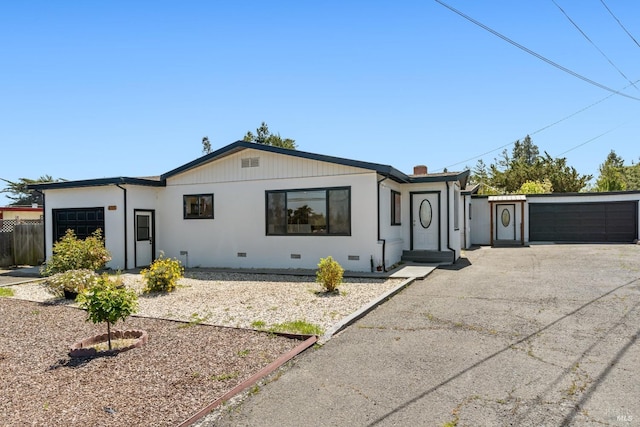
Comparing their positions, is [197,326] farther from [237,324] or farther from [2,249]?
[2,249]

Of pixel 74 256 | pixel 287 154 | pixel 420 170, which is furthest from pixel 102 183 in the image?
pixel 420 170

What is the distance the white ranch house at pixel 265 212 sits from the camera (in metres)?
11.5

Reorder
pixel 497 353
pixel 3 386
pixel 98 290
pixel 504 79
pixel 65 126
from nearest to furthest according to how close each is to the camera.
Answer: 1. pixel 3 386
2. pixel 497 353
3. pixel 98 290
4. pixel 504 79
5. pixel 65 126

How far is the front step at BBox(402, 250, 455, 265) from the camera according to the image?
13.3m

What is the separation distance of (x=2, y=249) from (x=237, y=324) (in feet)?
41.2

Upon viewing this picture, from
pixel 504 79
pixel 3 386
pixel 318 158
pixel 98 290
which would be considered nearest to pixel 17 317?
pixel 98 290

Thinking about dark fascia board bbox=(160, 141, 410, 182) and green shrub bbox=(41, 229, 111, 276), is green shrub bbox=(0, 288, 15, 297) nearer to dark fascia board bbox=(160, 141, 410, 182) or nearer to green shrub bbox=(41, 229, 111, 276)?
green shrub bbox=(41, 229, 111, 276)

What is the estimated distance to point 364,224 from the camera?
11.3 m

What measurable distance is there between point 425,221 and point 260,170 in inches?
223

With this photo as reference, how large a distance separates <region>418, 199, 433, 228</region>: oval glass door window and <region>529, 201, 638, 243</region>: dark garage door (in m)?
9.40

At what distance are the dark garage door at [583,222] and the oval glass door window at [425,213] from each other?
30.8ft

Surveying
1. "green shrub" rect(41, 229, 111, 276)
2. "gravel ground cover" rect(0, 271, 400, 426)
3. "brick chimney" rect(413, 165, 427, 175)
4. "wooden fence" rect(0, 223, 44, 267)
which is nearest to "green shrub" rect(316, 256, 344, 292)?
"gravel ground cover" rect(0, 271, 400, 426)

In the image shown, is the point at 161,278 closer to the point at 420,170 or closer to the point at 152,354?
the point at 152,354

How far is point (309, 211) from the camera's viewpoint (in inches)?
469
